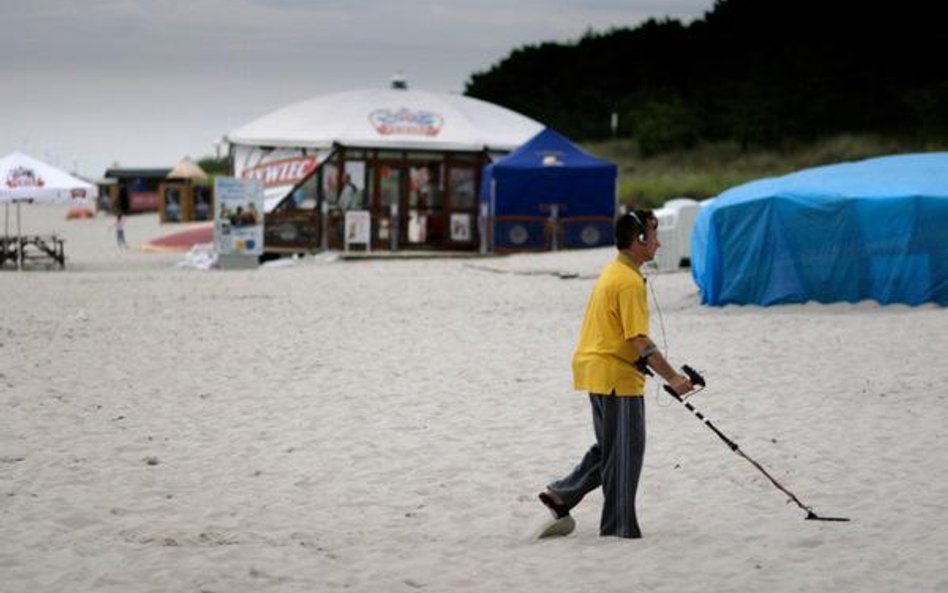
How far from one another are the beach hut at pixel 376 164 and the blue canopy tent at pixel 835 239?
1367 cm

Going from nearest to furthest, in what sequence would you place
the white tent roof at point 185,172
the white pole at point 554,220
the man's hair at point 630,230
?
the man's hair at point 630,230
the white pole at point 554,220
the white tent roof at point 185,172

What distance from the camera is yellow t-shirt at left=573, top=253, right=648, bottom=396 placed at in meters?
6.34

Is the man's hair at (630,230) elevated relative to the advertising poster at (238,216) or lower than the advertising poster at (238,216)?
elevated

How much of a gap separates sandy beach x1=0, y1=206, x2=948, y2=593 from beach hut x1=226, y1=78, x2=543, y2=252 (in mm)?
13197

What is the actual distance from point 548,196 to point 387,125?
387 centimetres

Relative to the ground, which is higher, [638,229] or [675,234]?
[638,229]

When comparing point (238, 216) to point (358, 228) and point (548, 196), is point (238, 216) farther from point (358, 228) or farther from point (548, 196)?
point (548, 196)

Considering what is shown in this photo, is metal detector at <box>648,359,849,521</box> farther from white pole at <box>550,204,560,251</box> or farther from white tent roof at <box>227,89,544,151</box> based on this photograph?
white tent roof at <box>227,89,544,151</box>

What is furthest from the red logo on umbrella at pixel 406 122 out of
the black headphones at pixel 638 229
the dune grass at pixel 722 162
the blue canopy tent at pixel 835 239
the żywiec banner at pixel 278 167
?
the black headphones at pixel 638 229

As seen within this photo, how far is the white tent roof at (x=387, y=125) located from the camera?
31375 millimetres

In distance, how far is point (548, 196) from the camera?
31016 millimetres

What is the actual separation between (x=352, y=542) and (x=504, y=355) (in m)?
7.35

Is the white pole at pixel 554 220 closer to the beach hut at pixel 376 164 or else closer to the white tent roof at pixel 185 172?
the beach hut at pixel 376 164

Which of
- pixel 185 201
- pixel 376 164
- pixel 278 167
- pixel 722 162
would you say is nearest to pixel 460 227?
pixel 376 164
